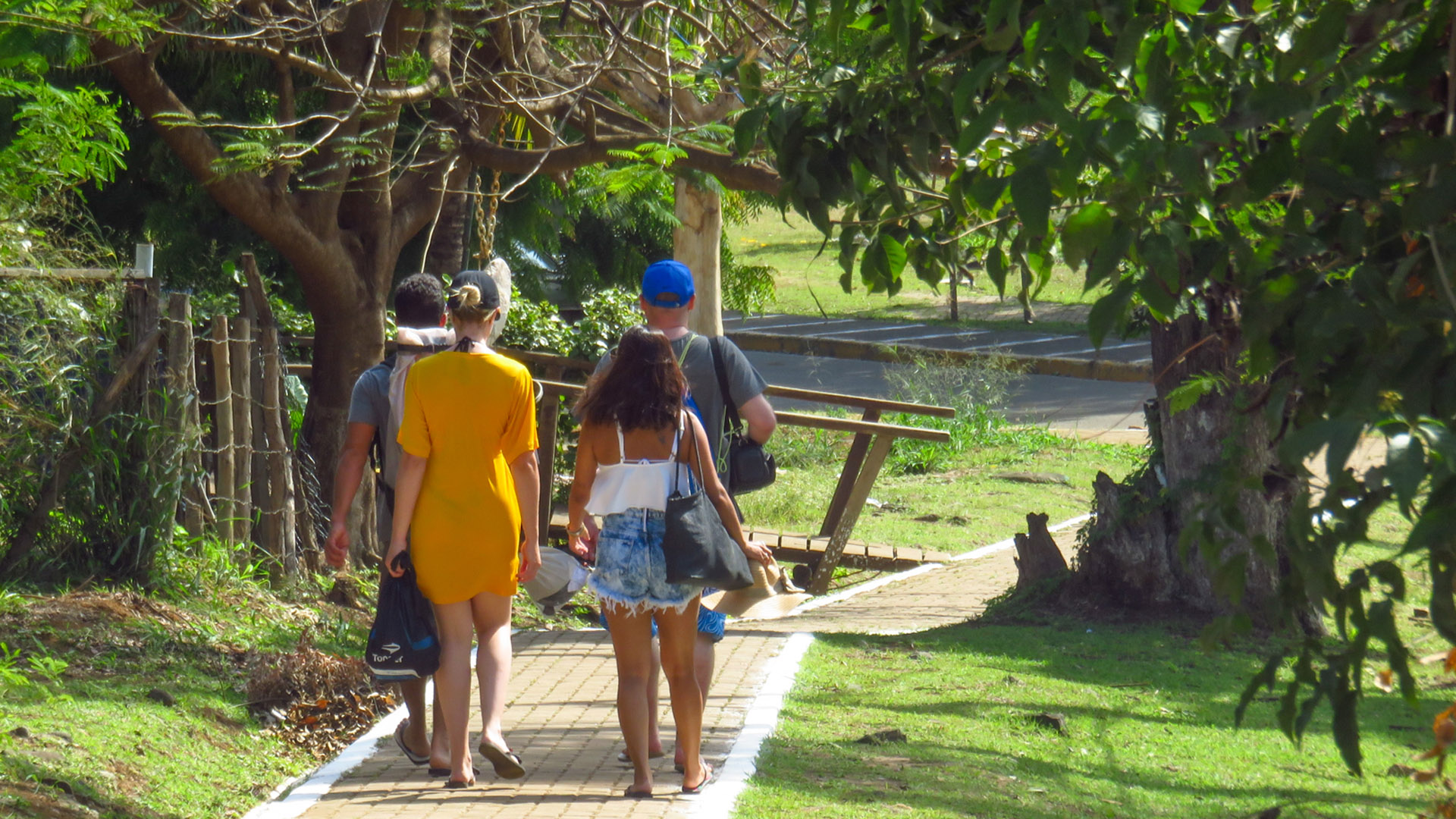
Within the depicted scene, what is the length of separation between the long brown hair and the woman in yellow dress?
16.5 inches

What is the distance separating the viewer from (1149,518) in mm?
8586

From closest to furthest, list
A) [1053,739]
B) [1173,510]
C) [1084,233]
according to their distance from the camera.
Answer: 1. [1084,233]
2. [1053,739]
3. [1173,510]

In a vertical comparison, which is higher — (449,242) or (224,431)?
(449,242)

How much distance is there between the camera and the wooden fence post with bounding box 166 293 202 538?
712cm

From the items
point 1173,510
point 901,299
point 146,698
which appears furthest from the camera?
point 901,299

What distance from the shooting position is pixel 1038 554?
9273mm

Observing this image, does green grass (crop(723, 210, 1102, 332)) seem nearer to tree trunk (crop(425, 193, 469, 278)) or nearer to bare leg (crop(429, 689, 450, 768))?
tree trunk (crop(425, 193, 469, 278))

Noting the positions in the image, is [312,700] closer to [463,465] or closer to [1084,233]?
[463,465]

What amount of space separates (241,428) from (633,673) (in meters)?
3.79

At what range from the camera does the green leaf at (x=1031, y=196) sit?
2.18 m

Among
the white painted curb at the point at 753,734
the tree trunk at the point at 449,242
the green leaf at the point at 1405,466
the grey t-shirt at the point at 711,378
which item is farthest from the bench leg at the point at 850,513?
the green leaf at the point at 1405,466

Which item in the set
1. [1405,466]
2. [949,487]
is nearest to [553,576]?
[1405,466]

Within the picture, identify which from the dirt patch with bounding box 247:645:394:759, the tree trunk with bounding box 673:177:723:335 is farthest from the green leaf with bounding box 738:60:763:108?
the tree trunk with bounding box 673:177:723:335

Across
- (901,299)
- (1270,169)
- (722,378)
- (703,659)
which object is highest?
(1270,169)
